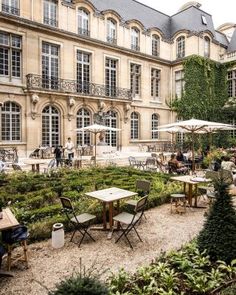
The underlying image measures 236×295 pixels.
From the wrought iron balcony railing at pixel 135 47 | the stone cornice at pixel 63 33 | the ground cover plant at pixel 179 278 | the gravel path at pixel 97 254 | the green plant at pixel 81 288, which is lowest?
the gravel path at pixel 97 254

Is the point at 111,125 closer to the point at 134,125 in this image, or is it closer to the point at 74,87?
the point at 134,125

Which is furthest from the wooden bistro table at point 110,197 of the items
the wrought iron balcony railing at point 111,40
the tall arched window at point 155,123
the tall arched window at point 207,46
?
the tall arched window at point 207,46

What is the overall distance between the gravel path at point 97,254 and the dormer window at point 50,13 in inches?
631

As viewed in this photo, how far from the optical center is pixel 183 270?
3670 millimetres

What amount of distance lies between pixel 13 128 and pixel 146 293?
49.3 feet

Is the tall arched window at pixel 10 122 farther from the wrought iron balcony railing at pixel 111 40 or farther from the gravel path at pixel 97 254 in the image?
the gravel path at pixel 97 254

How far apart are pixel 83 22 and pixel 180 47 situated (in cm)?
953

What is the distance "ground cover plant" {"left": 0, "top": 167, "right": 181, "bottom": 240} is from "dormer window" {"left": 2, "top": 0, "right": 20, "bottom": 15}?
11.5 m

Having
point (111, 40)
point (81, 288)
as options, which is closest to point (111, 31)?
point (111, 40)

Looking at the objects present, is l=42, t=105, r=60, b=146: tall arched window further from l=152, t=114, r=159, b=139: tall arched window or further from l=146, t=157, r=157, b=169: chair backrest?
l=152, t=114, r=159, b=139: tall arched window

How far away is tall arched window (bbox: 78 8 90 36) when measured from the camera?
18891mm

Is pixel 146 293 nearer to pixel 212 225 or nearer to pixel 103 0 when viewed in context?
pixel 212 225

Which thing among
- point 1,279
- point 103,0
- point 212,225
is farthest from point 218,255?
point 103,0

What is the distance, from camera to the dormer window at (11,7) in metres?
15.9
